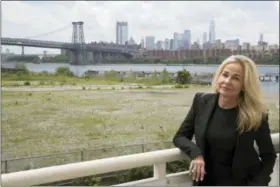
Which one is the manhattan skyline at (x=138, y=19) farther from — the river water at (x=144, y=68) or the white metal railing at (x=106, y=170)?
the white metal railing at (x=106, y=170)

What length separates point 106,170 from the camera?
1782 millimetres

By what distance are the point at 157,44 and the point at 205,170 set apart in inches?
61.2

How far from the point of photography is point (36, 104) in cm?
246

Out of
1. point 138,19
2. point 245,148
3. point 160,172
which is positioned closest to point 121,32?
point 138,19

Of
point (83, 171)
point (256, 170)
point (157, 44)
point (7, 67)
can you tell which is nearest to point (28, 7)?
point (7, 67)

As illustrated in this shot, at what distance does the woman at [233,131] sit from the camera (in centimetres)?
158

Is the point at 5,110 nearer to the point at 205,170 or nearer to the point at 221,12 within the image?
the point at 205,170

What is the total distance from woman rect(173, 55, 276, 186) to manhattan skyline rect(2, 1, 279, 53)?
4.08 feet

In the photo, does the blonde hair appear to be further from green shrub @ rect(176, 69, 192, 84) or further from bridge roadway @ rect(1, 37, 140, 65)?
green shrub @ rect(176, 69, 192, 84)

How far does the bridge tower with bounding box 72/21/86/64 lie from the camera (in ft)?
8.37

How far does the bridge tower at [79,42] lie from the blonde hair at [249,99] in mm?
1258

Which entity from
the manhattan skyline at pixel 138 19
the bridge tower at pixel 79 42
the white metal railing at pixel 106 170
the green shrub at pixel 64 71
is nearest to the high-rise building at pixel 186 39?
the manhattan skyline at pixel 138 19

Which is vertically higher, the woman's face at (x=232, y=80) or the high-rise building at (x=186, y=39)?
the high-rise building at (x=186, y=39)

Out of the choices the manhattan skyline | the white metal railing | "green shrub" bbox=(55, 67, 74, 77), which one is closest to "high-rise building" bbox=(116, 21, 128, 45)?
the manhattan skyline
